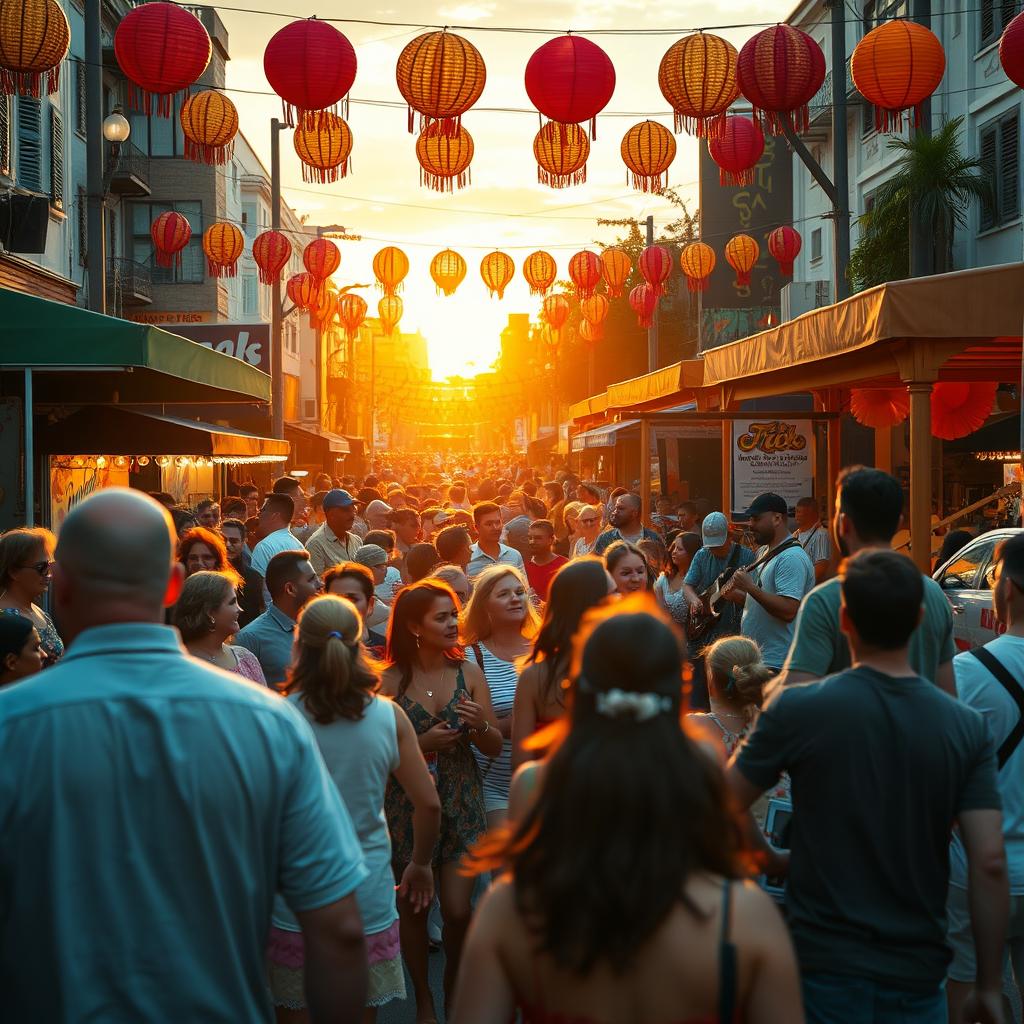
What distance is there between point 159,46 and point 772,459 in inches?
313

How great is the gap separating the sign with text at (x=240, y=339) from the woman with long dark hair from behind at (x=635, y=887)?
91.7ft

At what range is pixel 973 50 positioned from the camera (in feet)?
78.2

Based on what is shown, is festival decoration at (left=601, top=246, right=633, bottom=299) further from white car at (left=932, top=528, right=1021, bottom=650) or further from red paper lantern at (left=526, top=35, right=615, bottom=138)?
white car at (left=932, top=528, right=1021, bottom=650)

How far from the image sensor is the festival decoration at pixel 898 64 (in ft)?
38.3

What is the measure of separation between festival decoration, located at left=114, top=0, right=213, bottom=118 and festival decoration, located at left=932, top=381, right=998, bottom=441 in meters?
9.42

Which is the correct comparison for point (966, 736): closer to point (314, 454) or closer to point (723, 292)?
point (723, 292)

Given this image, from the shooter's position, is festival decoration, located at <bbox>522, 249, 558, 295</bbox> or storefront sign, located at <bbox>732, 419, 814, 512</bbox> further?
festival decoration, located at <bbox>522, 249, 558, 295</bbox>

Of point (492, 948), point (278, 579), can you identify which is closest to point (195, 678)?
point (492, 948)

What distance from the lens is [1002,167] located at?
22969 mm

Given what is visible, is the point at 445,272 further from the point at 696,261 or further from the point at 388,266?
the point at 696,261

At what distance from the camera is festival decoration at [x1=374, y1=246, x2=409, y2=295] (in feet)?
64.6

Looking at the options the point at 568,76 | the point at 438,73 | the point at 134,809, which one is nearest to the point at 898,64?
the point at 568,76

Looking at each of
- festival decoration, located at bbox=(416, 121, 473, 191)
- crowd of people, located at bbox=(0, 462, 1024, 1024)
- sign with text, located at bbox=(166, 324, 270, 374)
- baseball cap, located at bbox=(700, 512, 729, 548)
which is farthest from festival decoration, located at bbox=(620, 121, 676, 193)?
sign with text, located at bbox=(166, 324, 270, 374)

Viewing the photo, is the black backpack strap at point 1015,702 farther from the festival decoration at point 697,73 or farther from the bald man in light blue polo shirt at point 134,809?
the festival decoration at point 697,73
